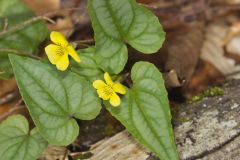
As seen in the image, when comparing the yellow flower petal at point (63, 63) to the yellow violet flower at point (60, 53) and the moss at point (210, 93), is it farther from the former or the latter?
the moss at point (210, 93)

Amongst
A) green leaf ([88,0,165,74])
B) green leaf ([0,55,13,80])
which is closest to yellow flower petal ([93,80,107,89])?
green leaf ([88,0,165,74])

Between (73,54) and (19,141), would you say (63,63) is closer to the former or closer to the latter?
(73,54)

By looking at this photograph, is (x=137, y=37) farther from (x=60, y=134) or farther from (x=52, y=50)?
(x=60, y=134)

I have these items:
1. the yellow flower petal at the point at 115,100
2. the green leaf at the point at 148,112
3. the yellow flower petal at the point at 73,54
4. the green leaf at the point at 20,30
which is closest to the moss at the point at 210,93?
the green leaf at the point at 148,112

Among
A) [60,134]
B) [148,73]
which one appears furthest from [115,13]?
[60,134]

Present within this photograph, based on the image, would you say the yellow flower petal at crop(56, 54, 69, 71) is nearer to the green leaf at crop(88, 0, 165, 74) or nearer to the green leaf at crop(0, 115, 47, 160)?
the green leaf at crop(88, 0, 165, 74)

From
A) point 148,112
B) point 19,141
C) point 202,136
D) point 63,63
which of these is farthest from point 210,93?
point 19,141
